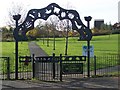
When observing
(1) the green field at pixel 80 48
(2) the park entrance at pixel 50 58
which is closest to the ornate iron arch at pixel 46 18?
(2) the park entrance at pixel 50 58

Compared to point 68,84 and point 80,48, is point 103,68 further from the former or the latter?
point 80,48

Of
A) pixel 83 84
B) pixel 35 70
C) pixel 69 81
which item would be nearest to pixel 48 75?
pixel 35 70

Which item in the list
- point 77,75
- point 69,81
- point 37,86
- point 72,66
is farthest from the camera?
point 77,75

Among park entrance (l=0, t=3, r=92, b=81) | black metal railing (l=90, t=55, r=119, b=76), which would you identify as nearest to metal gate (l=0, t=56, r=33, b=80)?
park entrance (l=0, t=3, r=92, b=81)

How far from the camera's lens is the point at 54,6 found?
636 inches

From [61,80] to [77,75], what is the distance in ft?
6.89

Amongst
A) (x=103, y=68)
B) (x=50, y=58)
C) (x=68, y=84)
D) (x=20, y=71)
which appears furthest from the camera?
(x=103, y=68)

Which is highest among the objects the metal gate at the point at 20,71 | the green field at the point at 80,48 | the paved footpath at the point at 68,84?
the green field at the point at 80,48

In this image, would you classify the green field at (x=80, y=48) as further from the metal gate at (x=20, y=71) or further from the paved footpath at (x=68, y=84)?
the paved footpath at (x=68, y=84)

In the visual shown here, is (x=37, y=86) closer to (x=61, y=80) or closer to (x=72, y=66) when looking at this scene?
(x=61, y=80)

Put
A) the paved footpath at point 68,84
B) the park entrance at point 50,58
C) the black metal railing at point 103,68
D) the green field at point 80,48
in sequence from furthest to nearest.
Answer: the green field at point 80,48
the black metal railing at point 103,68
the park entrance at point 50,58
the paved footpath at point 68,84

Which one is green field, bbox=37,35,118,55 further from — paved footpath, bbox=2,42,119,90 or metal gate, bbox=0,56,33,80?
paved footpath, bbox=2,42,119,90

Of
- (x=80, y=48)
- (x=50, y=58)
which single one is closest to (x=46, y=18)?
(x=50, y=58)

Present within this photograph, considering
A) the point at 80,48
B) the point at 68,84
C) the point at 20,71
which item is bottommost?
the point at 68,84
